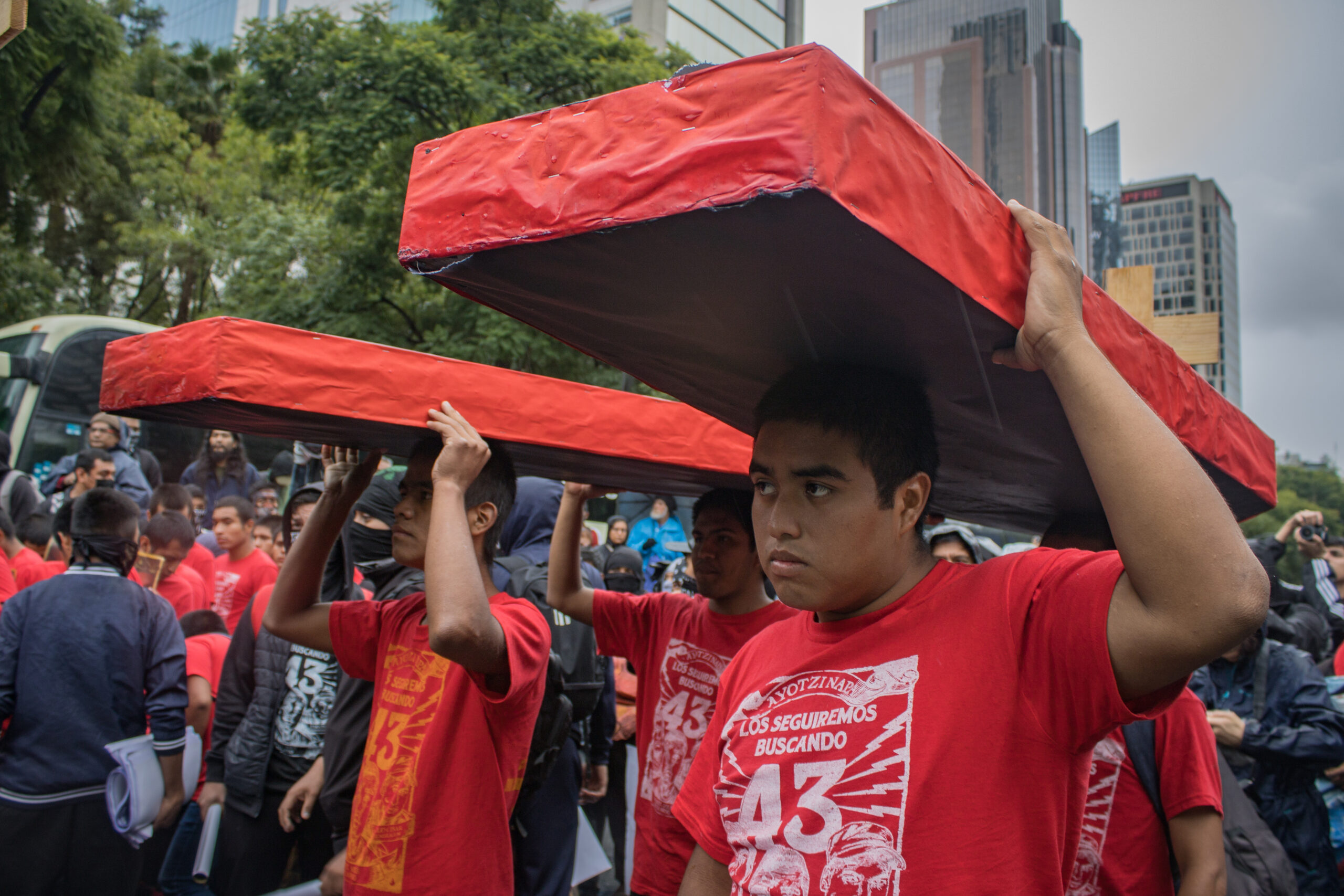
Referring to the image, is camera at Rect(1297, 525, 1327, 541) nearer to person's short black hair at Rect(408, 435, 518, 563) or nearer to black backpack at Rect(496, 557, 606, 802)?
black backpack at Rect(496, 557, 606, 802)

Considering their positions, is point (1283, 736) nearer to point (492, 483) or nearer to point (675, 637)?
point (675, 637)

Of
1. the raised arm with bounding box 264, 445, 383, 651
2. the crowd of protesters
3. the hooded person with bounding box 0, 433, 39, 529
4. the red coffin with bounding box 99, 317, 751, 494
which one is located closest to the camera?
the crowd of protesters

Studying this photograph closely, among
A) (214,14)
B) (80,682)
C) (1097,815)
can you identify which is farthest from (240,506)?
(214,14)

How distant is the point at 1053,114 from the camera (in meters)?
26.0

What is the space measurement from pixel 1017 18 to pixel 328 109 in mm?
20692

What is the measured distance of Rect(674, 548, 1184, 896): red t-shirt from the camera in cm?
130

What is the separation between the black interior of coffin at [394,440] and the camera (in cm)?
221

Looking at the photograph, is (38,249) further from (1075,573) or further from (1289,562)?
(1289,562)

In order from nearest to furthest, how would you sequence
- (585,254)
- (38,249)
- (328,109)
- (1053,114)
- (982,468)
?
(585,254) < (982,468) < (328,109) < (38,249) < (1053,114)

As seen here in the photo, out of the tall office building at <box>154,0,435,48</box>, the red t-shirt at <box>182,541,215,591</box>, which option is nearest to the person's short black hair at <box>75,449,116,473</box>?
the red t-shirt at <box>182,541,215,591</box>

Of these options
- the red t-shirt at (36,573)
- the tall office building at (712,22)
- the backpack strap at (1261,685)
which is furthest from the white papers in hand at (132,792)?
the tall office building at (712,22)

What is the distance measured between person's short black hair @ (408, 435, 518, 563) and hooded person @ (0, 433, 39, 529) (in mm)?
5320

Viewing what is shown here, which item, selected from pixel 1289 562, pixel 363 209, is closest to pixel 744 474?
pixel 363 209

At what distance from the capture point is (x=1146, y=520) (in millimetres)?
1156
